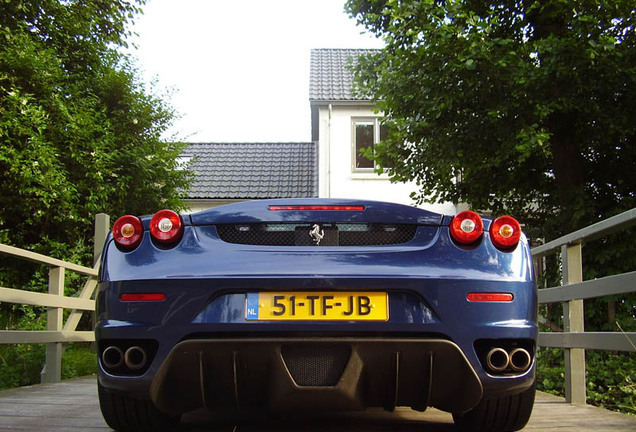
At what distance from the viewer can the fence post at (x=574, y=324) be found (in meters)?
4.34

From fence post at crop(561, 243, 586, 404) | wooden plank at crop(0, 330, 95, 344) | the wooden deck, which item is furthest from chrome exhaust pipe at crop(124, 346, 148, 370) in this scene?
fence post at crop(561, 243, 586, 404)

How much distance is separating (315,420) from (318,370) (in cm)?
113

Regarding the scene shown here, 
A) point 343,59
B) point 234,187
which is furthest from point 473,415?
point 343,59

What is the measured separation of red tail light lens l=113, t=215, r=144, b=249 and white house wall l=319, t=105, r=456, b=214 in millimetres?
15638

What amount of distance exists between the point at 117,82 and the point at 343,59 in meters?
11.8

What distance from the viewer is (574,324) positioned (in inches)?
174

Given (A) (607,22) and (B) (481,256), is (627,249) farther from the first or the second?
(B) (481,256)

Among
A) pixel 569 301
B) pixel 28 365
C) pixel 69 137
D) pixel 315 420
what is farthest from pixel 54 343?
pixel 69 137

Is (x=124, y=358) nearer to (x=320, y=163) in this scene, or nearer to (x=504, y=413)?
(x=504, y=413)

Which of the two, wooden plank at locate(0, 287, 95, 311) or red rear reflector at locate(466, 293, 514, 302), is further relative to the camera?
wooden plank at locate(0, 287, 95, 311)

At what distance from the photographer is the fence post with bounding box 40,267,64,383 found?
227 inches

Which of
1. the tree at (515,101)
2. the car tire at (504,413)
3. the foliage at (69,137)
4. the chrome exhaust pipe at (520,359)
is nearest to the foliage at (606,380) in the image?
the tree at (515,101)

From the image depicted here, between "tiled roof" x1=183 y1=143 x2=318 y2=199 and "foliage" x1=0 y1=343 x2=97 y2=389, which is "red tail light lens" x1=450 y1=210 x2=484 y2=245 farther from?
"tiled roof" x1=183 y1=143 x2=318 y2=199

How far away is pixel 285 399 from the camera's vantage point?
104 inches
